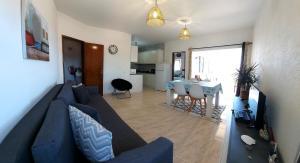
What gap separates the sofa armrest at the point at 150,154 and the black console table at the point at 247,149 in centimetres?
48

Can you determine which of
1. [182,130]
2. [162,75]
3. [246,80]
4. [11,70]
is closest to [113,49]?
[162,75]

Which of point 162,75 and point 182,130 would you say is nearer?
point 182,130

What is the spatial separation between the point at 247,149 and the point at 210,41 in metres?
5.21

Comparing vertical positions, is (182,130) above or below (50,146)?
below

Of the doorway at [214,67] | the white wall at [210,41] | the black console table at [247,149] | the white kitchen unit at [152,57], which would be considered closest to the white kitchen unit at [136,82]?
the white kitchen unit at [152,57]

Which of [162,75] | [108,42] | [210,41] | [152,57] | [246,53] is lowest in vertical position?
[162,75]

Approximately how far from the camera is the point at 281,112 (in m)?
1.28

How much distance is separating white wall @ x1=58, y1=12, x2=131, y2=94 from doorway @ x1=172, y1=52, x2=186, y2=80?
2321 mm

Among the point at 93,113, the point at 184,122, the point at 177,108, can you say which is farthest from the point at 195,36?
the point at 93,113

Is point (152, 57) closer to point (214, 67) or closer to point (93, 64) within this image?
point (214, 67)

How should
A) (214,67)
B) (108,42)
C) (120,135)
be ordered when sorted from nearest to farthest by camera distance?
(120,135) < (108,42) < (214,67)

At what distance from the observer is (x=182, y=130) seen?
2.72 meters

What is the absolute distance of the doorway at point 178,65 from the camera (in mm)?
6766

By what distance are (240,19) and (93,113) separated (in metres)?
4.50
